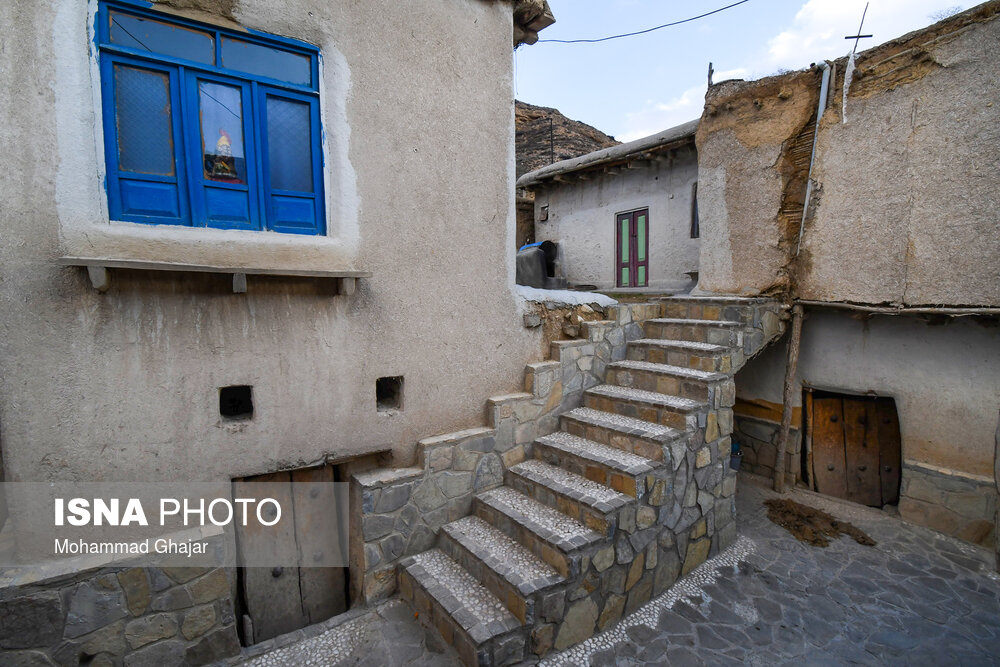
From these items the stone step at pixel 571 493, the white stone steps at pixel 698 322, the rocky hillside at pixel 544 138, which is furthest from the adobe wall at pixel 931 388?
the rocky hillside at pixel 544 138

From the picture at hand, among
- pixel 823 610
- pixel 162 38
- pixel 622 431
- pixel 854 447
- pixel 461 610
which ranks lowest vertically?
pixel 823 610

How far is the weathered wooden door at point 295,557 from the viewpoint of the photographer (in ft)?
12.0

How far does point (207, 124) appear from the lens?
125 inches

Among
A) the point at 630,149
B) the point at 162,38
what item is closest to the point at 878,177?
the point at 630,149

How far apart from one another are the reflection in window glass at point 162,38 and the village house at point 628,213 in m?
6.72

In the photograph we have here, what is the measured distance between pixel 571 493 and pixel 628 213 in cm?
672

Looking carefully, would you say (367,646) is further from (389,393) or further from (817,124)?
(817,124)

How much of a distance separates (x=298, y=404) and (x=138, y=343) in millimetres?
1101

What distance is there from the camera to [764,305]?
551 cm

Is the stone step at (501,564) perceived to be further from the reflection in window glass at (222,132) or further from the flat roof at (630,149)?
the flat roof at (630,149)

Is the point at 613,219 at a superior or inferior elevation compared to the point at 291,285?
superior

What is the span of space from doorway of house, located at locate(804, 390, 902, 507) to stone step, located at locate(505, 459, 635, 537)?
13.2 ft

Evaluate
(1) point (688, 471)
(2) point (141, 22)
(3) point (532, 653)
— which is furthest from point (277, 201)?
(1) point (688, 471)

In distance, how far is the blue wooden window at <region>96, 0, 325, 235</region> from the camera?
2.94 meters
